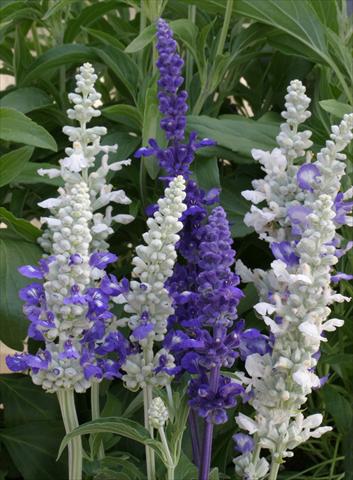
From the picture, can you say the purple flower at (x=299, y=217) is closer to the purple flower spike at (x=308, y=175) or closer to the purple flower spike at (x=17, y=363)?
the purple flower spike at (x=308, y=175)

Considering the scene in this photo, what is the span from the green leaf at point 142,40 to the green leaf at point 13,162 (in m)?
0.15

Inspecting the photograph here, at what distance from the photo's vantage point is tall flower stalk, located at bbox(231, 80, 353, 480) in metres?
0.58

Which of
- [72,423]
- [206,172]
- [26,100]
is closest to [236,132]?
[206,172]

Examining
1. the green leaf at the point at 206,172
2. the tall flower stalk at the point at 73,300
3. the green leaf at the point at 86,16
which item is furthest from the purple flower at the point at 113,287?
the green leaf at the point at 86,16

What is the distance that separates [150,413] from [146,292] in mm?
90

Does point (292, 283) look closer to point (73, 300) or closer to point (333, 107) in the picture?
point (73, 300)

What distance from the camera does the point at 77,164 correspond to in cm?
68

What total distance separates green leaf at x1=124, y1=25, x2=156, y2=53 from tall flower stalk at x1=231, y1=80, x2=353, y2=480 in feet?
0.74

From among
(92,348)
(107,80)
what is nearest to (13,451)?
(92,348)

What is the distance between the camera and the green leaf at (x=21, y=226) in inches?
32.9

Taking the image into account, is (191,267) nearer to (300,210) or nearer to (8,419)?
(300,210)

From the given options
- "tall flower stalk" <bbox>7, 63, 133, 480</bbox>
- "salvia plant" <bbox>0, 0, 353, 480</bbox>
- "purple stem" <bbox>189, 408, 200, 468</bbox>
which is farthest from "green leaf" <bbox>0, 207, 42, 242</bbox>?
"purple stem" <bbox>189, 408, 200, 468</bbox>

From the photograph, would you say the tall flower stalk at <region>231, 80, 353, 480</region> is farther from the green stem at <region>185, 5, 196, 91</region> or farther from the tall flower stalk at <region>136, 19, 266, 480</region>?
the green stem at <region>185, 5, 196, 91</region>

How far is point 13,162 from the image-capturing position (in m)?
0.87
